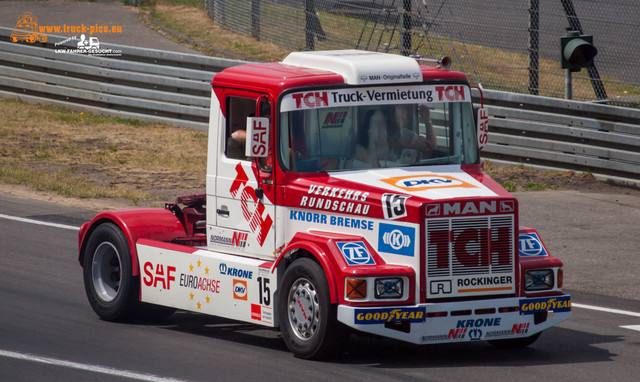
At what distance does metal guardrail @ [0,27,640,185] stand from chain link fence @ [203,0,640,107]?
78 cm

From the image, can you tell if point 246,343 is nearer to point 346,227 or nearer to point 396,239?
point 346,227

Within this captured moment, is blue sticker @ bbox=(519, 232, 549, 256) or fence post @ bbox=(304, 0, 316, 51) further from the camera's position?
fence post @ bbox=(304, 0, 316, 51)

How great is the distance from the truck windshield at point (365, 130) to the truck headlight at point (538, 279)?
A: 119 centimetres

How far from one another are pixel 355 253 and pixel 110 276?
10.00ft

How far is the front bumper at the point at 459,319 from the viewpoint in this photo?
24.9 ft

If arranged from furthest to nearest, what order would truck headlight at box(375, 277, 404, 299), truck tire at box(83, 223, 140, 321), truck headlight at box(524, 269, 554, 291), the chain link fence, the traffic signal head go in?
1. the chain link fence
2. the traffic signal head
3. truck tire at box(83, 223, 140, 321)
4. truck headlight at box(524, 269, 554, 291)
5. truck headlight at box(375, 277, 404, 299)

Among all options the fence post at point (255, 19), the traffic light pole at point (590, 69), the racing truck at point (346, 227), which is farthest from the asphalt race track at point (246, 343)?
the fence post at point (255, 19)

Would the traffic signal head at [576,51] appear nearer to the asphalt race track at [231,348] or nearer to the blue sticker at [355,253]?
the asphalt race track at [231,348]

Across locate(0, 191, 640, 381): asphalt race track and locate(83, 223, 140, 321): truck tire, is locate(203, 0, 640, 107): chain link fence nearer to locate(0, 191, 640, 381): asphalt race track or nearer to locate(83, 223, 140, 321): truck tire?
locate(0, 191, 640, 381): asphalt race track

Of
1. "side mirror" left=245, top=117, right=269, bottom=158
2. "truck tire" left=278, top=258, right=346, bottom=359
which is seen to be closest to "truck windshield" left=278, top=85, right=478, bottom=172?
"side mirror" left=245, top=117, right=269, bottom=158

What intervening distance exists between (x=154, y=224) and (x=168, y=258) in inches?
20.9

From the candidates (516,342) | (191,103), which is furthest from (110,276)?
(191,103)

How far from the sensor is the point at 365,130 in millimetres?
8547

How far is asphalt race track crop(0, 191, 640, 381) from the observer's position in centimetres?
773
